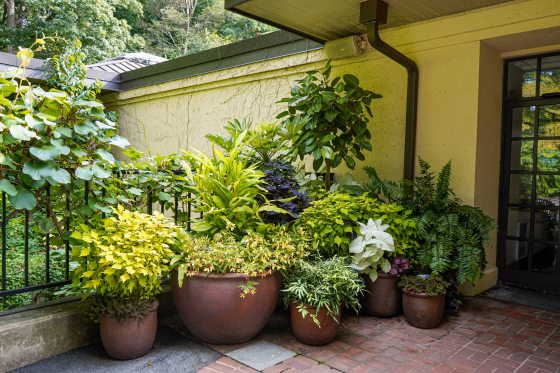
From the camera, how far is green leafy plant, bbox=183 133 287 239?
10.9 feet

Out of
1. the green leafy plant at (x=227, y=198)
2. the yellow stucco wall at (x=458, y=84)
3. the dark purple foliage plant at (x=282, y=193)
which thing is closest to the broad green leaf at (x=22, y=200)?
the green leafy plant at (x=227, y=198)

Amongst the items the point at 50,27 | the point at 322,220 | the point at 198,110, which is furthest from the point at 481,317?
the point at 50,27

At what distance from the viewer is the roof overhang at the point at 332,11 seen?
4.05m

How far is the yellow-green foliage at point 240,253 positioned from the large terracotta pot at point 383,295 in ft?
2.43

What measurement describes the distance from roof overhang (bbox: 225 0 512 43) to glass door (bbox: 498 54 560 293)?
98 cm

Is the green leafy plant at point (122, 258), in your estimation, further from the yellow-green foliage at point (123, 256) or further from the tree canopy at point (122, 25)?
the tree canopy at point (122, 25)

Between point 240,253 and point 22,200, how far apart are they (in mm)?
1402

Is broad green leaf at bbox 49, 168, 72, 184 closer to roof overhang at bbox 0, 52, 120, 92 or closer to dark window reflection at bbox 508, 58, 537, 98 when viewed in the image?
dark window reflection at bbox 508, 58, 537, 98

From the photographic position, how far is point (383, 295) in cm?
365

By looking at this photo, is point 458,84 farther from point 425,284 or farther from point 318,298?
point 318,298

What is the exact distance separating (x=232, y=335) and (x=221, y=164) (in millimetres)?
1354

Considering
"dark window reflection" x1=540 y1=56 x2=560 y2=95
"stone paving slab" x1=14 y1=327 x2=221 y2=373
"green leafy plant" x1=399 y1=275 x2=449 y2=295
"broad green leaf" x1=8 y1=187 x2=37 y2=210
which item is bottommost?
"stone paving slab" x1=14 y1=327 x2=221 y2=373

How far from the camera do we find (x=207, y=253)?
9.76 ft

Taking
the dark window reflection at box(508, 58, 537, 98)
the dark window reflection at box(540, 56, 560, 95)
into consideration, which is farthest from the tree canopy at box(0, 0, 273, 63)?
the dark window reflection at box(540, 56, 560, 95)
